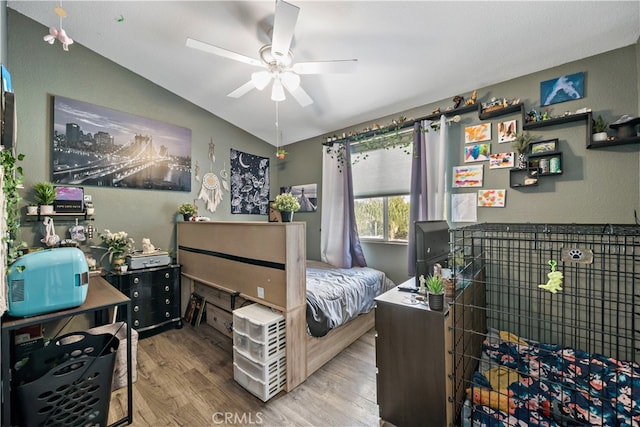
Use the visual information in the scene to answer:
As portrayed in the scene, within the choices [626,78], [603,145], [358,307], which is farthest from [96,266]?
[626,78]

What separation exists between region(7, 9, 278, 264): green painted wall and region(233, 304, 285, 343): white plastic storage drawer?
1946mm

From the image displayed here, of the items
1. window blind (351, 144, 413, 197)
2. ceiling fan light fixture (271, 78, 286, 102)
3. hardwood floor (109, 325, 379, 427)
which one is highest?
ceiling fan light fixture (271, 78, 286, 102)

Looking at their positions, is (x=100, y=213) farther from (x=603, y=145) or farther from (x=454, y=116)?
(x=603, y=145)

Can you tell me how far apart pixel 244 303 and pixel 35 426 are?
1452 millimetres

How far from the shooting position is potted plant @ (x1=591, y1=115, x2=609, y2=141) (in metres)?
A: 1.97

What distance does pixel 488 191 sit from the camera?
8.23 feet

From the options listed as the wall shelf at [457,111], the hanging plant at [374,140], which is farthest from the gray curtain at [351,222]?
the wall shelf at [457,111]

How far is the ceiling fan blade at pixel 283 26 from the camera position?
148 centimetres

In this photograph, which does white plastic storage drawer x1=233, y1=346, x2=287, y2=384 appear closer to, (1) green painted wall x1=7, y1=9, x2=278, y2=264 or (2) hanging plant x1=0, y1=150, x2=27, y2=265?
(2) hanging plant x1=0, y1=150, x2=27, y2=265

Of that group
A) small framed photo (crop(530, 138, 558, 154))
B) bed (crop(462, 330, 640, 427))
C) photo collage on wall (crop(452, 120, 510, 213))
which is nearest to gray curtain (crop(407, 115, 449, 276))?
photo collage on wall (crop(452, 120, 510, 213))

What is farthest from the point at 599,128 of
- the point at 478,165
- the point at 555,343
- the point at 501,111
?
the point at 555,343

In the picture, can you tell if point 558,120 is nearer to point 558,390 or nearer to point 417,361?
point 558,390

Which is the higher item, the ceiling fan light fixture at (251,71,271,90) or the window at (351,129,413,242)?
the ceiling fan light fixture at (251,71,271,90)

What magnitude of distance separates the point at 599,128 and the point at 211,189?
4.25m
